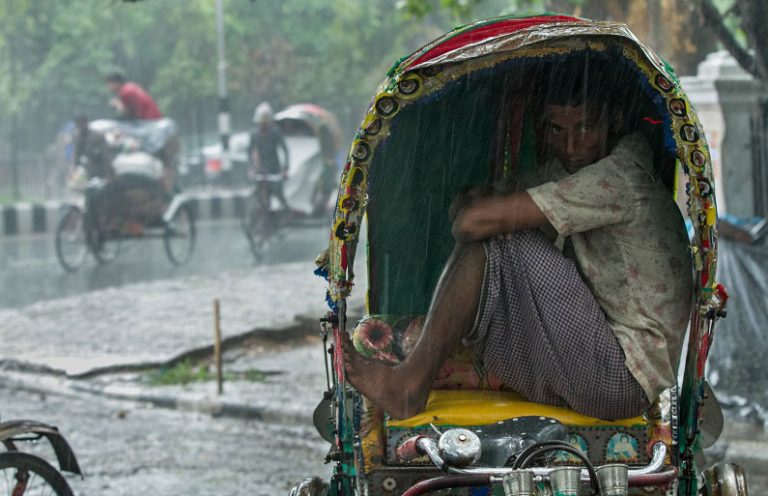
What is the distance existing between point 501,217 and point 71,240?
11.6 metres

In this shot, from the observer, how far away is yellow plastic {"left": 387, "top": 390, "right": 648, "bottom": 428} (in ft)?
11.0

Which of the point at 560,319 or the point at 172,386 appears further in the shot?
the point at 172,386

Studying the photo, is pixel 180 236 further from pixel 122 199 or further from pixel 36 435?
pixel 36 435

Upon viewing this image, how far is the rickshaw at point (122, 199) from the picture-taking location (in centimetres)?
1380

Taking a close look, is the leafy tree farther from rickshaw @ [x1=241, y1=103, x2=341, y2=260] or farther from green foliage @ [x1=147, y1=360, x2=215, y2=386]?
rickshaw @ [x1=241, y1=103, x2=341, y2=260]

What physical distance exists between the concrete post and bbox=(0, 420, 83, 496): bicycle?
6184 millimetres

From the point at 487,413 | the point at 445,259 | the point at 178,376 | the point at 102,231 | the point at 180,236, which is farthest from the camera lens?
the point at 180,236

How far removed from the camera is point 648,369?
10.9ft

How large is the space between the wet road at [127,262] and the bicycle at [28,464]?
296 inches

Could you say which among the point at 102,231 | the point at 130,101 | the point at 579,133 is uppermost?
the point at 130,101

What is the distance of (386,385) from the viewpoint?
3.39 m


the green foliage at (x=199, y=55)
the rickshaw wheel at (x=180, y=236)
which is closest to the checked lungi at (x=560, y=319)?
the rickshaw wheel at (x=180, y=236)

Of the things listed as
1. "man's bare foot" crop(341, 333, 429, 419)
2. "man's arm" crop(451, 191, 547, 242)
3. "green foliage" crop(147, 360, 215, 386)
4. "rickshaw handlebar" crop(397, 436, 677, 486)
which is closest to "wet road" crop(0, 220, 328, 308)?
"green foliage" crop(147, 360, 215, 386)

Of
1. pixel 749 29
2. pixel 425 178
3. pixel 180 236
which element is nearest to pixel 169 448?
pixel 425 178
